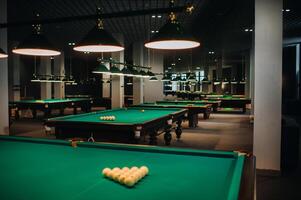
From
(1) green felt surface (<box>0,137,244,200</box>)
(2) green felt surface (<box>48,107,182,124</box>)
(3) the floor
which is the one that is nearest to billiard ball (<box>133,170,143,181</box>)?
(1) green felt surface (<box>0,137,244,200</box>)

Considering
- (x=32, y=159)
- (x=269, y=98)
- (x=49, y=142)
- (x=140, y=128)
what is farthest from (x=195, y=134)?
(x=32, y=159)

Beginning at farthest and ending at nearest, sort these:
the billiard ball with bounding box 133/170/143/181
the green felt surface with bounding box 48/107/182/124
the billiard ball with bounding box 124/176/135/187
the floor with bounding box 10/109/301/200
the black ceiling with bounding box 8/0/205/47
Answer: the black ceiling with bounding box 8/0/205/47
the green felt surface with bounding box 48/107/182/124
the floor with bounding box 10/109/301/200
the billiard ball with bounding box 133/170/143/181
the billiard ball with bounding box 124/176/135/187

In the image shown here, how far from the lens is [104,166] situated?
7.07 feet

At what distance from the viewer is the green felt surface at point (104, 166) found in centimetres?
160

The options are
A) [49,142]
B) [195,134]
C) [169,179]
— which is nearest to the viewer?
[169,179]

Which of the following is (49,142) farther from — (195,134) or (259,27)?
(195,134)

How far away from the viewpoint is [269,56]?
4.68m

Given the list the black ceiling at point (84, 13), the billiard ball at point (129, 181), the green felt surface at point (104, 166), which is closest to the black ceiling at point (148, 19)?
the black ceiling at point (84, 13)

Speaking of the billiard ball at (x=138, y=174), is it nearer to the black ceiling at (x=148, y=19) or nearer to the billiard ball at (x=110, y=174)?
the billiard ball at (x=110, y=174)

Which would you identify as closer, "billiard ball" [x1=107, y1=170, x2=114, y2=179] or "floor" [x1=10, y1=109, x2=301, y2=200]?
"billiard ball" [x1=107, y1=170, x2=114, y2=179]

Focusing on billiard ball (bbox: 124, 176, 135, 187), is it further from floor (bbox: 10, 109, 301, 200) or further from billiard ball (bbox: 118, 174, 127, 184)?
floor (bbox: 10, 109, 301, 200)

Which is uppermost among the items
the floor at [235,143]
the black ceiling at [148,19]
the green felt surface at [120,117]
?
the black ceiling at [148,19]

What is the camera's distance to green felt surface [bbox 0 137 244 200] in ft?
5.24

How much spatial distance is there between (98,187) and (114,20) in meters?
7.93
